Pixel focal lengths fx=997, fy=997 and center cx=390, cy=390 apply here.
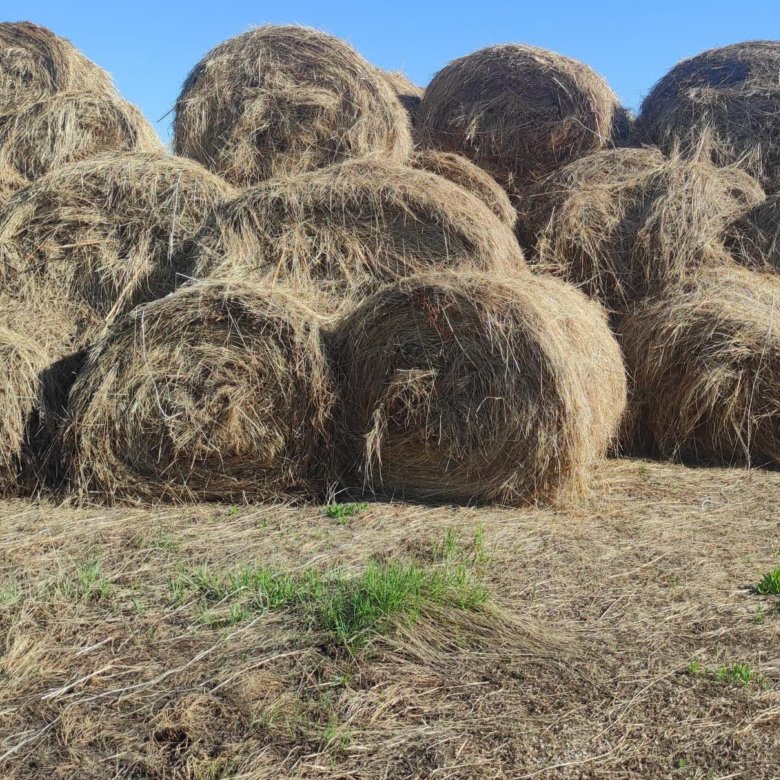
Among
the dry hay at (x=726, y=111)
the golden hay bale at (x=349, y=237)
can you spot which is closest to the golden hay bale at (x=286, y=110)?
the golden hay bale at (x=349, y=237)

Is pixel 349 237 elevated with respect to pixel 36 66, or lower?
lower

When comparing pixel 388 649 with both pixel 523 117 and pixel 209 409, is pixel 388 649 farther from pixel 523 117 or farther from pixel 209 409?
pixel 523 117

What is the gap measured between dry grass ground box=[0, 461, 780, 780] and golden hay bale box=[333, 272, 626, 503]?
0.37 m

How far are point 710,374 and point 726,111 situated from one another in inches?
137

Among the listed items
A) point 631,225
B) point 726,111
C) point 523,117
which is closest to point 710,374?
point 631,225

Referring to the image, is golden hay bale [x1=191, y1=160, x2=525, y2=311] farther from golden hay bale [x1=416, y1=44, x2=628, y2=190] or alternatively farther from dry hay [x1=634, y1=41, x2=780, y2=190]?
dry hay [x1=634, y1=41, x2=780, y2=190]

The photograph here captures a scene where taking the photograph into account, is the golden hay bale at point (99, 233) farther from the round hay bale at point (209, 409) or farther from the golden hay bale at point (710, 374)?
the golden hay bale at point (710, 374)

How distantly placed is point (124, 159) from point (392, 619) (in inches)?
179

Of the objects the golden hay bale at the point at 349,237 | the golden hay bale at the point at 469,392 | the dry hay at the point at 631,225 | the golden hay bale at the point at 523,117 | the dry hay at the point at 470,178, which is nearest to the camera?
the golden hay bale at the point at 469,392

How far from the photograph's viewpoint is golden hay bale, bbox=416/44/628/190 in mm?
7957

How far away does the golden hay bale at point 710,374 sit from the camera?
5.70 meters

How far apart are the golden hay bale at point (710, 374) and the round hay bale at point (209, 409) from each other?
207 centimetres

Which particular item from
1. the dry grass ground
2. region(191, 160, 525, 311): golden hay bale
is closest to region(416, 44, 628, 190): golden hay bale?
region(191, 160, 525, 311): golden hay bale

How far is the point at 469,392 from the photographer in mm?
4977
